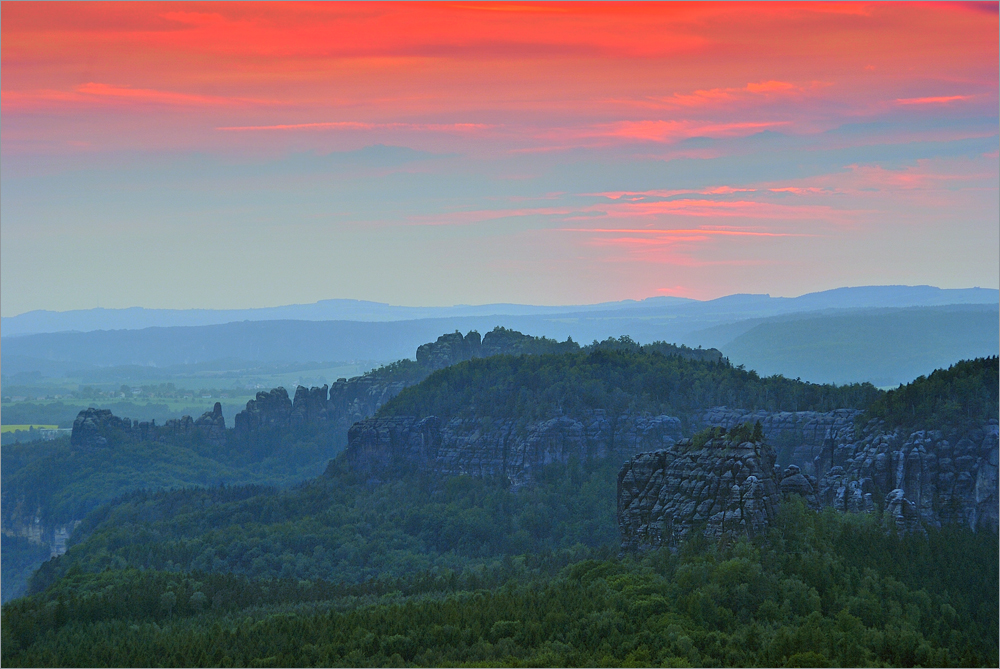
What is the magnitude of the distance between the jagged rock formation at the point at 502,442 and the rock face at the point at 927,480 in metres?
47.0

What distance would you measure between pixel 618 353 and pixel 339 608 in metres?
96.8

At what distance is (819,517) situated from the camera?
107125 mm

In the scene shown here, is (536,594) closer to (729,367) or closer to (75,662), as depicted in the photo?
(75,662)

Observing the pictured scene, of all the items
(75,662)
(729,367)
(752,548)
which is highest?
(729,367)

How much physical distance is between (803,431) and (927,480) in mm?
34058

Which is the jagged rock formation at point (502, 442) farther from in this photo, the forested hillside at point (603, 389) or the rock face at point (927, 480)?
the rock face at point (927, 480)

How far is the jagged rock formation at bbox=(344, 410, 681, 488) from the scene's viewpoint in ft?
566

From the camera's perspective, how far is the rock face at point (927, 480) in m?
115

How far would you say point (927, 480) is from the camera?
119m

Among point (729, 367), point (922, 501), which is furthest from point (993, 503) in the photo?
point (729, 367)

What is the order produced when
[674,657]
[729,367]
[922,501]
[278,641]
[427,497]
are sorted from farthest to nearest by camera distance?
[729,367], [427,497], [922,501], [278,641], [674,657]

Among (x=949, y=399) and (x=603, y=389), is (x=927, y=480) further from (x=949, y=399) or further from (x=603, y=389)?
(x=603, y=389)

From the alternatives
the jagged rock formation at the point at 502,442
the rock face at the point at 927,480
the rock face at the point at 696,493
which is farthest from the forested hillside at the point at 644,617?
the jagged rock formation at the point at 502,442

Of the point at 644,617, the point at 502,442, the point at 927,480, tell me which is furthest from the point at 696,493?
the point at 502,442
